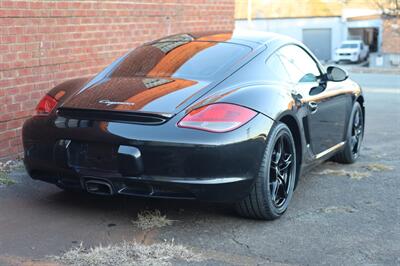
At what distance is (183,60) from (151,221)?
1.39 metres

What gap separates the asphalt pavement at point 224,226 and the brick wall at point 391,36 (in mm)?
40450

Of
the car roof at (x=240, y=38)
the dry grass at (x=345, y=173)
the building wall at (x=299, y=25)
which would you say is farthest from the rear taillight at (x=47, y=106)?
the building wall at (x=299, y=25)

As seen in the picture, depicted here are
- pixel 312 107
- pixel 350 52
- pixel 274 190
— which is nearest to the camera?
pixel 274 190

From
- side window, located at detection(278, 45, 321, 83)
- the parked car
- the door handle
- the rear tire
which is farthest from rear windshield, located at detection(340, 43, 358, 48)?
the door handle

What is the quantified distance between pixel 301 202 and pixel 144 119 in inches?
69.1

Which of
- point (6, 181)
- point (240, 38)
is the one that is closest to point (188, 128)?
point (240, 38)

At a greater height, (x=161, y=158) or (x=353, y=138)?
(x=161, y=158)

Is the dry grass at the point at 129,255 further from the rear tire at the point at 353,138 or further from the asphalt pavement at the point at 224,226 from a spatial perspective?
the rear tire at the point at 353,138

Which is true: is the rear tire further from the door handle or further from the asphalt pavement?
the door handle

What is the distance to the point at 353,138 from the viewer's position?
22.4 feet

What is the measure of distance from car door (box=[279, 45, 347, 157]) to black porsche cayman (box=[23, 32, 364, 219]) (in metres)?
0.03

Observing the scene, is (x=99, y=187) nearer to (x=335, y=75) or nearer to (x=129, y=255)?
(x=129, y=255)

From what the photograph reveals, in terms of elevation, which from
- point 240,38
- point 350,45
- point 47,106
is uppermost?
point 240,38

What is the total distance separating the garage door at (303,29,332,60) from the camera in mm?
53750
